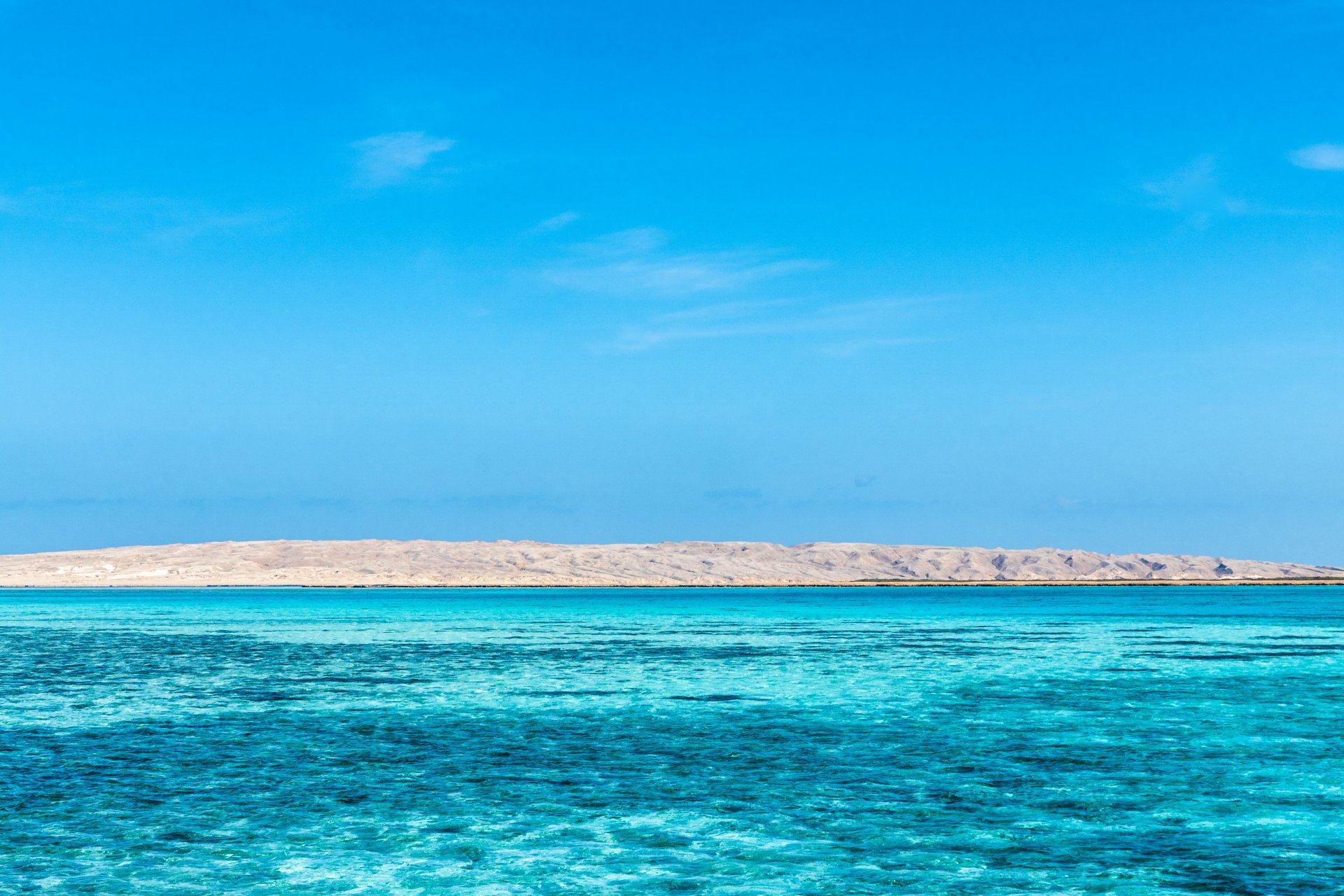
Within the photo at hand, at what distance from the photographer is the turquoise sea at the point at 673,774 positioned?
1563 centimetres

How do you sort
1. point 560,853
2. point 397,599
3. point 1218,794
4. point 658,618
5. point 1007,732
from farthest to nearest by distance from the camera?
1. point 397,599
2. point 658,618
3. point 1007,732
4. point 1218,794
5. point 560,853

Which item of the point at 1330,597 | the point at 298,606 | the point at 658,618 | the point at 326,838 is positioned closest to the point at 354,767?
the point at 326,838

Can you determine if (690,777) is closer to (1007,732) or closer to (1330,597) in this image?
(1007,732)

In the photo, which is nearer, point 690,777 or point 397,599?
point 690,777

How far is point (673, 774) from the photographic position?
21906 millimetres

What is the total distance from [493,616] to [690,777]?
78.7 m

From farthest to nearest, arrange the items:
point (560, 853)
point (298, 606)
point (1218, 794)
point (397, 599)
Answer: point (397, 599) → point (298, 606) → point (1218, 794) → point (560, 853)

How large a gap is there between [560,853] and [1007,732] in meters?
13.7

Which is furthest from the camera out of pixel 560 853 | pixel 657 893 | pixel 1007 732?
pixel 1007 732

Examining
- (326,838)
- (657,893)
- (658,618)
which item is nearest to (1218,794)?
(657,893)

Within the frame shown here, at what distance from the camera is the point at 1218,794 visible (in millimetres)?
20078

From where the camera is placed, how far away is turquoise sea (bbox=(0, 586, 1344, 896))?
1563cm

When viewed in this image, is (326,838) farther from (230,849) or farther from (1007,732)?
(1007,732)

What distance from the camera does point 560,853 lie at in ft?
54.1
